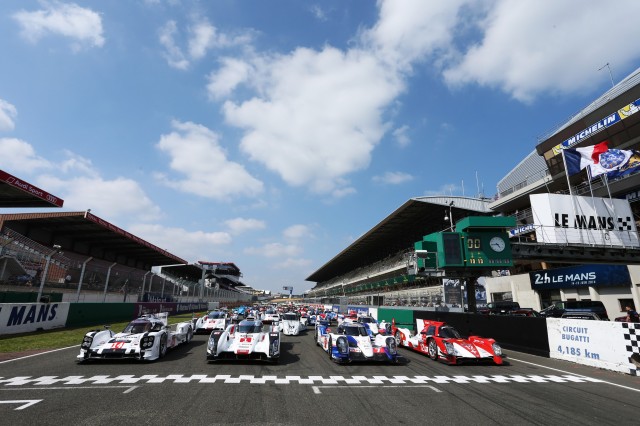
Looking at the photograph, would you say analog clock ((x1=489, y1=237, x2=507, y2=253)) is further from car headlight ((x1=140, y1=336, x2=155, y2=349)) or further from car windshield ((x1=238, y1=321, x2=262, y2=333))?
car headlight ((x1=140, y1=336, x2=155, y2=349))

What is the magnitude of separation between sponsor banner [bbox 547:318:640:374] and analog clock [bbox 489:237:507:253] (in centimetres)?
625

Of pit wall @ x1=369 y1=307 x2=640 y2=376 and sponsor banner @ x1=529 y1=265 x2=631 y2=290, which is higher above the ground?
sponsor banner @ x1=529 y1=265 x2=631 y2=290

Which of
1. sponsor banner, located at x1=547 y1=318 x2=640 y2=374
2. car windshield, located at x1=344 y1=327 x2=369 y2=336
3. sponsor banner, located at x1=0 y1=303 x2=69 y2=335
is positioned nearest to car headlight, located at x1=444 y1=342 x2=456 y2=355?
car windshield, located at x1=344 y1=327 x2=369 y2=336

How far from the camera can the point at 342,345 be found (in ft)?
32.1

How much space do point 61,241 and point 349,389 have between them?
119 feet

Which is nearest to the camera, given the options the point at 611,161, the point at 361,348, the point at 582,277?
the point at 361,348

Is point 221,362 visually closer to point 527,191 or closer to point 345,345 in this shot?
point 345,345

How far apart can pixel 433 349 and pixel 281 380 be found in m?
5.62

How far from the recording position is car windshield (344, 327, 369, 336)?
10.9 metres

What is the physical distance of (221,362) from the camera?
31.5 ft

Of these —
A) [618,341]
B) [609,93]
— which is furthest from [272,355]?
[609,93]

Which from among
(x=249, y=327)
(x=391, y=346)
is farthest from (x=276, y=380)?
(x=391, y=346)

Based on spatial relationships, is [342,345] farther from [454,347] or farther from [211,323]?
[211,323]

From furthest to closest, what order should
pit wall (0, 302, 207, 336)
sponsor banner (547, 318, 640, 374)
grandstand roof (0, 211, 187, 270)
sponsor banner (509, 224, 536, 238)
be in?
1. sponsor banner (509, 224, 536, 238)
2. grandstand roof (0, 211, 187, 270)
3. pit wall (0, 302, 207, 336)
4. sponsor banner (547, 318, 640, 374)
